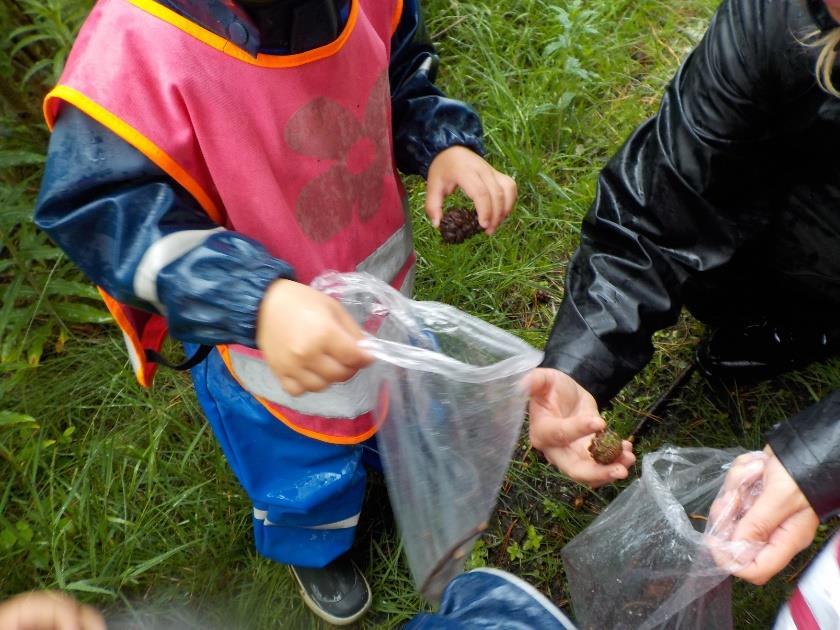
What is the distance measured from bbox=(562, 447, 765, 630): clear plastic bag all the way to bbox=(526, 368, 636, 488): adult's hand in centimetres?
8

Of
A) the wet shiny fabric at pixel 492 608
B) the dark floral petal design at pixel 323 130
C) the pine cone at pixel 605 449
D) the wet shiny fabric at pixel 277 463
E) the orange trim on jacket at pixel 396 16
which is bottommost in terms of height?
the wet shiny fabric at pixel 277 463

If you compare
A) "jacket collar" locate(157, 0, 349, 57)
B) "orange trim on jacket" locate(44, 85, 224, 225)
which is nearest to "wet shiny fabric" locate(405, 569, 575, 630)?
"orange trim on jacket" locate(44, 85, 224, 225)

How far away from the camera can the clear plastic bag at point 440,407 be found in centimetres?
112

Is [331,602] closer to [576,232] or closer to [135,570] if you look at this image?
[135,570]

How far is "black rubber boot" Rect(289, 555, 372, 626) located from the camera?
1.76m

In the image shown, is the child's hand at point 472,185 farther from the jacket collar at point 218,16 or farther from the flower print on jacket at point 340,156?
the jacket collar at point 218,16

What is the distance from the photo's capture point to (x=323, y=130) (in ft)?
4.07

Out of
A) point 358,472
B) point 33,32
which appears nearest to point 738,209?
point 358,472

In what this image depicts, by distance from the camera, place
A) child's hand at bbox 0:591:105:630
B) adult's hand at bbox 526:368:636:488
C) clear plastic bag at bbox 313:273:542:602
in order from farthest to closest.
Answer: adult's hand at bbox 526:368:636:488 < clear plastic bag at bbox 313:273:542:602 < child's hand at bbox 0:591:105:630

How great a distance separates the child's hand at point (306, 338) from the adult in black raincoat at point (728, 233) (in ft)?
1.26

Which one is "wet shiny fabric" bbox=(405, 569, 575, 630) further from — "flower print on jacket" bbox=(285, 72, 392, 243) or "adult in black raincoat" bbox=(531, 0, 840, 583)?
"flower print on jacket" bbox=(285, 72, 392, 243)

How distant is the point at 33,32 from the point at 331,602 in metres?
2.04

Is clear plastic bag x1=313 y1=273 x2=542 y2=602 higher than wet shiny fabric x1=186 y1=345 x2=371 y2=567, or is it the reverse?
clear plastic bag x1=313 y1=273 x2=542 y2=602

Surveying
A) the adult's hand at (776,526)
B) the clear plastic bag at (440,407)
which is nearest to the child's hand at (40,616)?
the clear plastic bag at (440,407)
